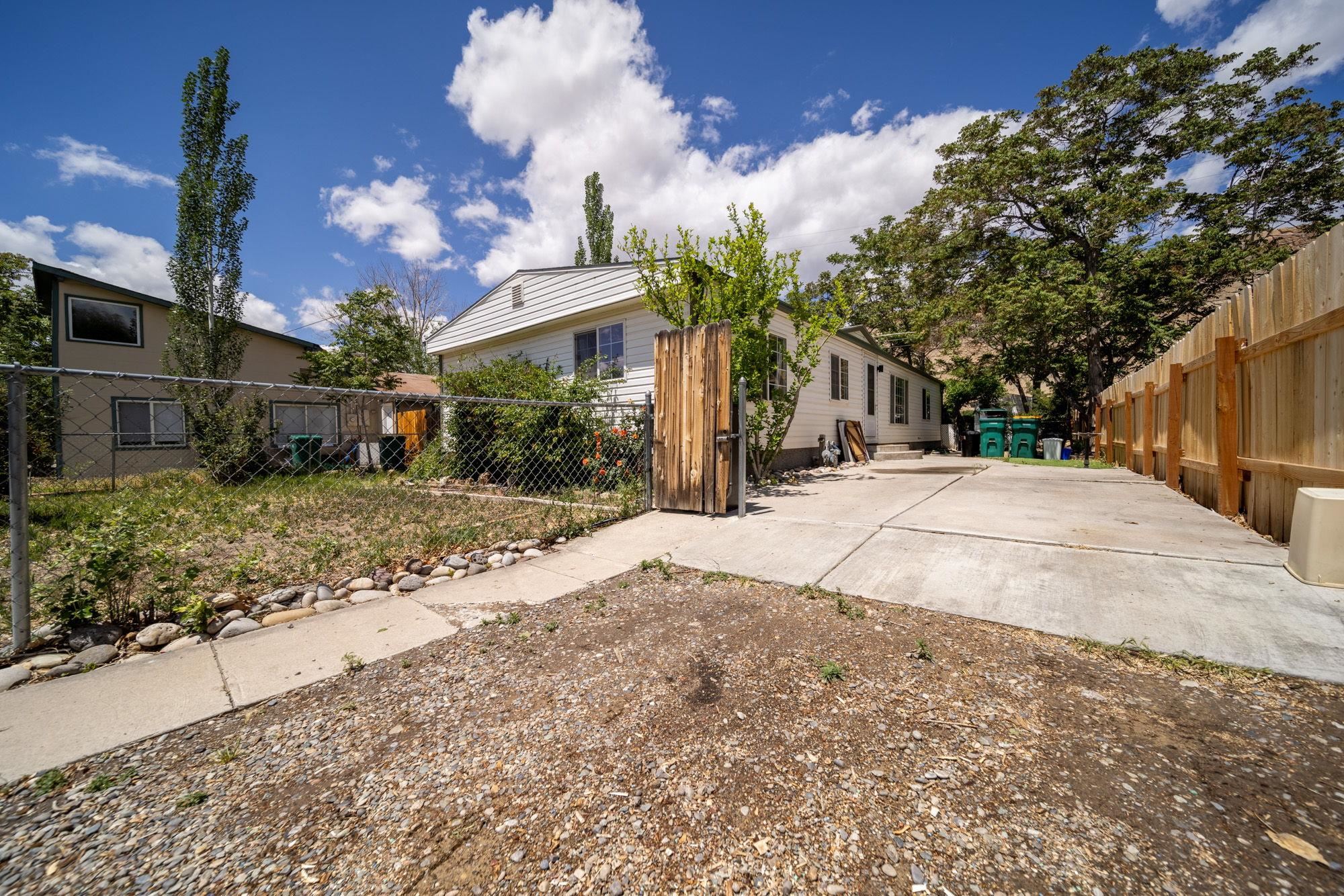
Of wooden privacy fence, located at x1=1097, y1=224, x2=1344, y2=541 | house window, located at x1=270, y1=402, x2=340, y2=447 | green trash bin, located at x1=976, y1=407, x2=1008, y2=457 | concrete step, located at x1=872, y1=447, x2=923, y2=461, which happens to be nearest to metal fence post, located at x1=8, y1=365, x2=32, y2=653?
wooden privacy fence, located at x1=1097, y1=224, x2=1344, y2=541

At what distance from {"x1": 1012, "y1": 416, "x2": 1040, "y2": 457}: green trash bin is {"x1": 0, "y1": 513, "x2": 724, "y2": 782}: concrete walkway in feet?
53.9

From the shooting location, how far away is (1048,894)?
117 centimetres

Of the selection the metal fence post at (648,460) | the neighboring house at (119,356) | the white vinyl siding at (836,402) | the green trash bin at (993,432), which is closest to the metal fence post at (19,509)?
the metal fence post at (648,460)

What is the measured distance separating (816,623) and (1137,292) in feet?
63.7

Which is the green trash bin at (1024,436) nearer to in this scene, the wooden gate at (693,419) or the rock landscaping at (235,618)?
the wooden gate at (693,419)

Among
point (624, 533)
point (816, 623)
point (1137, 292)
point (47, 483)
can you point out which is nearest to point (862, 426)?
point (1137, 292)

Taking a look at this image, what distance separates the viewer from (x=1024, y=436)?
607 inches

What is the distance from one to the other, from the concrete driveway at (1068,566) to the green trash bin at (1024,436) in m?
10.0

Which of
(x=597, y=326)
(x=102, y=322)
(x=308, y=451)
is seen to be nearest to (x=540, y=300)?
(x=597, y=326)

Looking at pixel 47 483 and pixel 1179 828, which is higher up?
pixel 47 483

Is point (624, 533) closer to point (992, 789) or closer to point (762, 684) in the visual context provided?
point (762, 684)

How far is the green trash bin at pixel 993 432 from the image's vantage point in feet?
52.8

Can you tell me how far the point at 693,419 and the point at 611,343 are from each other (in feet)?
17.2

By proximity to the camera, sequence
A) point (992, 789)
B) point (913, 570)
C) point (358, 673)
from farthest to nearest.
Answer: point (913, 570) → point (358, 673) → point (992, 789)
